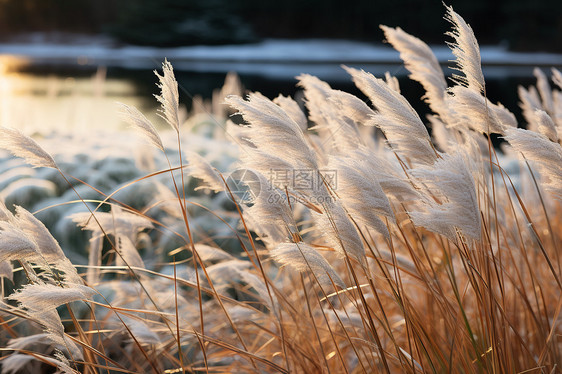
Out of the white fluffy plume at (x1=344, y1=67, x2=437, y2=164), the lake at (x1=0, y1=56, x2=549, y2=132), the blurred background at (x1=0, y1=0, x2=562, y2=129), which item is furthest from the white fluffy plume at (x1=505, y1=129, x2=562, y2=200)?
the blurred background at (x1=0, y1=0, x2=562, y2=129)

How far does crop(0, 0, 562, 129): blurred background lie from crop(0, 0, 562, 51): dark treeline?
0.04 metres

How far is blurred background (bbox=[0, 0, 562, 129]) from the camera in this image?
15748 mm

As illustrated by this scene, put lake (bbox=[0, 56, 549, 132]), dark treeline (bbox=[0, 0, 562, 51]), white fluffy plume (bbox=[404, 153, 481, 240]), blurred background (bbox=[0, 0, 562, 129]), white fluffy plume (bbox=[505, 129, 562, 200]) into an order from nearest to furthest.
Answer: white fluffy plume (bbox=[404, 153, 481, 240]) → white fluffy plume (bbox=[505, 129, 562, 200]) → lake (bbox=[0, 56, 549, 132]) → blurred background (bbox=[0, 0, 562, 129]) → dark treeline (bbox=[0, 0, 562, 51])

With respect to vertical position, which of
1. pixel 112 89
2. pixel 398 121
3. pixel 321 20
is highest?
pixel 321 20

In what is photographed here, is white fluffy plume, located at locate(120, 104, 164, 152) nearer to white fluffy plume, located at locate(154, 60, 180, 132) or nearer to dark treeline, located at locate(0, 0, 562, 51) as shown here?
white fluffy plume, located at locate(154, 60, 180, 132)

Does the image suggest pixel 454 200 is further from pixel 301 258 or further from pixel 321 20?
pixel 321 20

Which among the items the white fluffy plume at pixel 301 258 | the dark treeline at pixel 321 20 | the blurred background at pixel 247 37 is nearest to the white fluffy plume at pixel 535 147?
the white fluffy plume at pixel 301 258

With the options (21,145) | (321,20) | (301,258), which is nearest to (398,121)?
(301,258)

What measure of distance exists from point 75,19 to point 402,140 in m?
29.9

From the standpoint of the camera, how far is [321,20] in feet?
79.5

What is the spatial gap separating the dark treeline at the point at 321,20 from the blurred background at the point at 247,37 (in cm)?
4

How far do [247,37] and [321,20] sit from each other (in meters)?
3.52

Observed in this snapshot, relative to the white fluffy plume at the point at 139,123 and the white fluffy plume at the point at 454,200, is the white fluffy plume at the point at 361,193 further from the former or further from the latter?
the white fluffy plume at the point at 139,123

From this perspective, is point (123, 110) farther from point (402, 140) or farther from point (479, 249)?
point (479, 249)
